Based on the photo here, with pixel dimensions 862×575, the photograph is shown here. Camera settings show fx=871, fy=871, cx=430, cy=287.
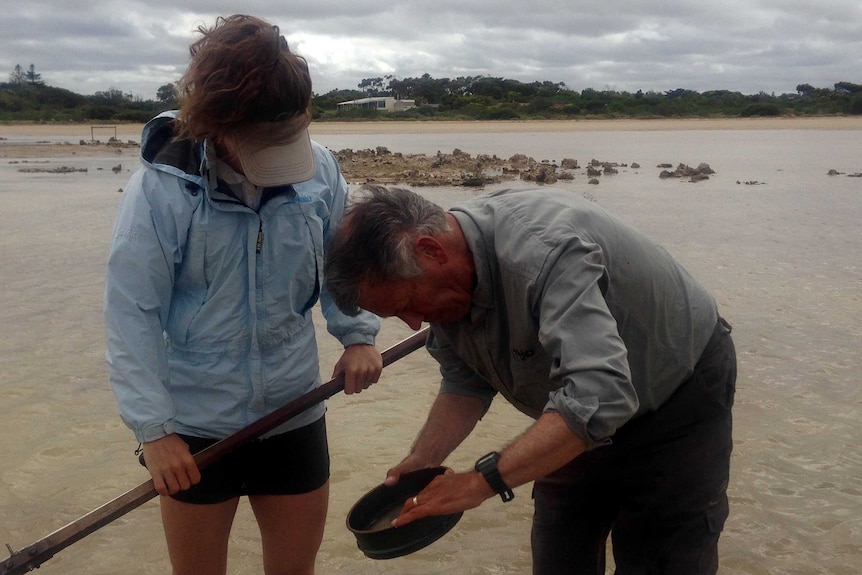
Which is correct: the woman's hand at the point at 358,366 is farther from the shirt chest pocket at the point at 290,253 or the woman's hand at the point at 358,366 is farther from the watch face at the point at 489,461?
the watch face at the point at 489,461

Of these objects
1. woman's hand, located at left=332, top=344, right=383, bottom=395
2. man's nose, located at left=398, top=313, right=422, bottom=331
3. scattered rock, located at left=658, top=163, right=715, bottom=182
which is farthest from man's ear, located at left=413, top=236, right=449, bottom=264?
scattered rock, located at left=658, top=163, right=715, bottom=182

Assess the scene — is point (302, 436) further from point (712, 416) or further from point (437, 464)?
point (712, 416)

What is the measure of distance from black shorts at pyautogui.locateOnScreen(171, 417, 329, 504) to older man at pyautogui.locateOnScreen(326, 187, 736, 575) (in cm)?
26

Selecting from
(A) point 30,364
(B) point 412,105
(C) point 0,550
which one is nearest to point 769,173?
(A) point 30,364

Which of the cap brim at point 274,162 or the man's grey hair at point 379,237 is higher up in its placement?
the cap brim at point 274,162

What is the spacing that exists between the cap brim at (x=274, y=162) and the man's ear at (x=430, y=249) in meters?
0.43

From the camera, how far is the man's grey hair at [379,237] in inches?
73.2

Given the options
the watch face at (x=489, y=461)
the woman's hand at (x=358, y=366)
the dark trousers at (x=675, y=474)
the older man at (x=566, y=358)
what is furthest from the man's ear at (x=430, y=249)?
the woman's hand at (x=358, y=366)

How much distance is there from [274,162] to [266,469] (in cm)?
88

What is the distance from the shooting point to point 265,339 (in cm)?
229

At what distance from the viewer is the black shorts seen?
7.70 feet

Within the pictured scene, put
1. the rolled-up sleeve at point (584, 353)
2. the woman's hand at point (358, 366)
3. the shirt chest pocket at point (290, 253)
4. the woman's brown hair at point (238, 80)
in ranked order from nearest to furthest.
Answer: the rolled-up sleeve at point (584, 353) → the woman's brown hair at point (238, 80) → the shirt chest pocket at point (290, 253) → the woman's hand at point (358, 366)

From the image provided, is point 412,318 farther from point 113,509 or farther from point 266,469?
point 113,509

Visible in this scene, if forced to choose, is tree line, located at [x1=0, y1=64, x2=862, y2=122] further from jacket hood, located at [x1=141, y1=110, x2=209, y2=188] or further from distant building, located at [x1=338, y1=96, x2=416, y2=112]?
jacket hood, located at [x1=141, y1=110, x2=209, y2=188]
